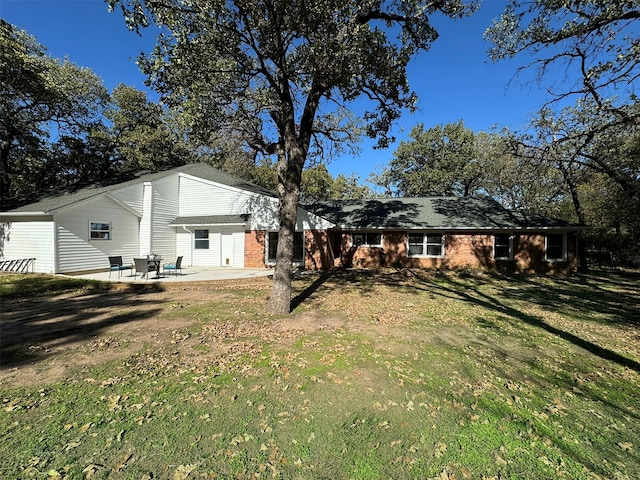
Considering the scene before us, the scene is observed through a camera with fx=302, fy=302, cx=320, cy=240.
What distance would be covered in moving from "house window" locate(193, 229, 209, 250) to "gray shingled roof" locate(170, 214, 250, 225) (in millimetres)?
701

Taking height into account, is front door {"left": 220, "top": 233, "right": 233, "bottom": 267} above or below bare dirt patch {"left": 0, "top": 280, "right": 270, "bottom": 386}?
above

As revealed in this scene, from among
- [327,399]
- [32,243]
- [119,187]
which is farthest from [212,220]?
[327,399]

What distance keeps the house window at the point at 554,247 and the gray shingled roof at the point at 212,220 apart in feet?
52.1

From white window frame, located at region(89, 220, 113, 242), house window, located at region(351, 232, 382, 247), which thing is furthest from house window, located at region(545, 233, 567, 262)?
white window frame, located at region(89, 220, 113, 242)

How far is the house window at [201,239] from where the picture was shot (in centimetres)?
1739

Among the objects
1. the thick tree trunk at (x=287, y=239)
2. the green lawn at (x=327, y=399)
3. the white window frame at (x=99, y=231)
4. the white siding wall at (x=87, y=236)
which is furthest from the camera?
the white window frame at (x=99, y=231)

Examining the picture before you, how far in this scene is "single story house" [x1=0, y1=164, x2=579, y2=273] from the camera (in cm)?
1448

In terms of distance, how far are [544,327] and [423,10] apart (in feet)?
26.9

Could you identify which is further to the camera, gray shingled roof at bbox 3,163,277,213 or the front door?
the front door

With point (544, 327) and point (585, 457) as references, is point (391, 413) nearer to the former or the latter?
point (585, 457)

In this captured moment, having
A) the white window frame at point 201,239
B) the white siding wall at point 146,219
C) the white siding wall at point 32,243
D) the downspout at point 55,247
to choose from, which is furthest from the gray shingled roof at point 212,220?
the white siding wall at point 32,243

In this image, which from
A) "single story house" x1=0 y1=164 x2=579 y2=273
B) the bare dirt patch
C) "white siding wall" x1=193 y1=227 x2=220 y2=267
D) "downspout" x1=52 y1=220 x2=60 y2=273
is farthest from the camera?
"white siding wall" x1=193 y1=227 x2=220 y2=267

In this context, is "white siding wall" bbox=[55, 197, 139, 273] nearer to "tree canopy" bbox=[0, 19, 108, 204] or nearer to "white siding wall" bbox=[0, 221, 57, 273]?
"white siding wall" bbox=[0, 221, 57, 273]

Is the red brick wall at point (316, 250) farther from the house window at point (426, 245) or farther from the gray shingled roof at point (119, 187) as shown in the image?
the house window at point (426, 245)
